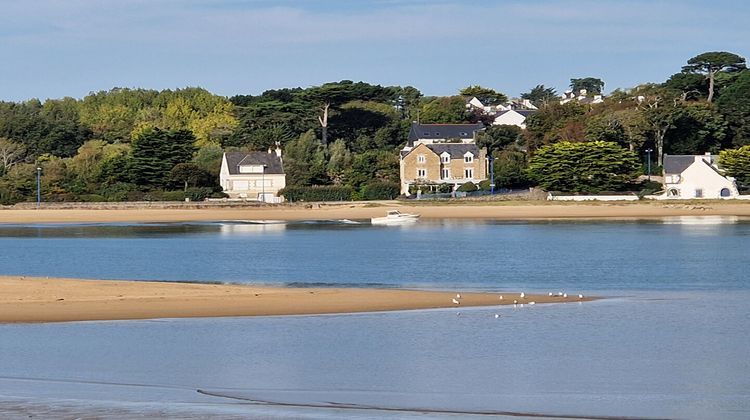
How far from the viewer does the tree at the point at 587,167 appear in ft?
224

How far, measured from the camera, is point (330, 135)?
A: 95.3 metres

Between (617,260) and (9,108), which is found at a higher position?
(9,108)

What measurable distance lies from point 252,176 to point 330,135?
1612 cm

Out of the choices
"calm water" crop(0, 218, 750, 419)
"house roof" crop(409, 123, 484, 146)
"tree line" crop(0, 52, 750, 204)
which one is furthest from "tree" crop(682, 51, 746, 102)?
"calm water" crop(0, 218, 750, 419)

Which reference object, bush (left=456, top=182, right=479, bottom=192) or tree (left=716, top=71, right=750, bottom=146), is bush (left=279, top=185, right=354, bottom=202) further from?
tree (left=716, top=71, right=750, bottom=146)

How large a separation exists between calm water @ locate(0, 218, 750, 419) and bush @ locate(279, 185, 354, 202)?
42395 millimetres

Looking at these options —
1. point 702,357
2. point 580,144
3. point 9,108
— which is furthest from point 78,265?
point 9,108

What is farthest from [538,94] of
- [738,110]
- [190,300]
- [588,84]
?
[190,300]

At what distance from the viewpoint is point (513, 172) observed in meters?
74.6

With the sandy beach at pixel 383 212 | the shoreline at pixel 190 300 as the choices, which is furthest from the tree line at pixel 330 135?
the shoreline at pixel 190 300

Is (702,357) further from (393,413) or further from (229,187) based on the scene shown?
(229,187)

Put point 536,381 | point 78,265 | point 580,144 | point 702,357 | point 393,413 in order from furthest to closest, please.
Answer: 1. point 580,144
2. point 78,265
3. point 702,357
4. point 536,381
5. point 393,413

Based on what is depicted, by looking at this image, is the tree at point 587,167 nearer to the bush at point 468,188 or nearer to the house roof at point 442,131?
the bush at point 468,188

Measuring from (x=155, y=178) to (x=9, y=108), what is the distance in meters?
41.1
